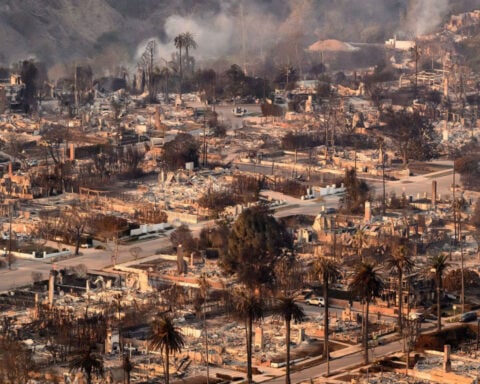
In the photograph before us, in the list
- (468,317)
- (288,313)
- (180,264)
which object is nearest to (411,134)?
(180,264)

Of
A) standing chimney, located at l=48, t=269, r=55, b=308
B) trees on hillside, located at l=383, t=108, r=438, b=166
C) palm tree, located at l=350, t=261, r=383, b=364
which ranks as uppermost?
trees on hillside, located at l=383, t=108, r=438, b=166

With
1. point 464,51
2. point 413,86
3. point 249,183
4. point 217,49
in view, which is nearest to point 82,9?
point 217,49

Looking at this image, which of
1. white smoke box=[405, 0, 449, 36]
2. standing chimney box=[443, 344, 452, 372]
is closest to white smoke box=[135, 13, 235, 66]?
white smoke box=[405, 0, 449, 36]

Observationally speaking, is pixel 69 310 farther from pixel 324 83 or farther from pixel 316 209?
pixel 324 83

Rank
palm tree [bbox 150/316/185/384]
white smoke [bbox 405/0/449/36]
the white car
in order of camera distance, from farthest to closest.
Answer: white smoke [bbox 405/0/449/36] → the white car → palm tree [bbox 150/316/185/384]

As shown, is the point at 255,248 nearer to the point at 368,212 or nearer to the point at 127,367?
the point at 368,212

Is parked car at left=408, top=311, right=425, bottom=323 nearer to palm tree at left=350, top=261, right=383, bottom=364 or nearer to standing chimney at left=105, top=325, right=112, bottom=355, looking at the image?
palm tree at left=350, top=261, right=383, bottom=364

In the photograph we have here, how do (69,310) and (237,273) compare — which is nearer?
(69,310)
